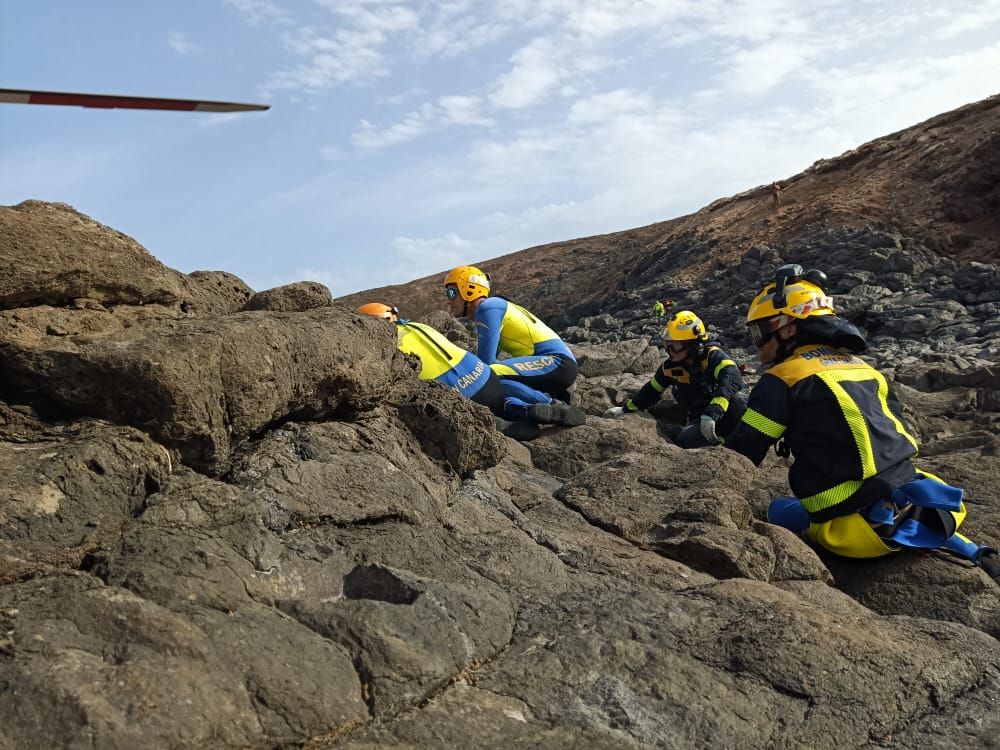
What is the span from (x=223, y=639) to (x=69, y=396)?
131 cm

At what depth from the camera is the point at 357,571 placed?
311cm

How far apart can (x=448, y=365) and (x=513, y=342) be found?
2.33 m

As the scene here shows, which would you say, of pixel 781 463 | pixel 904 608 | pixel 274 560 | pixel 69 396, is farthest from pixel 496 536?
pixel 781 463

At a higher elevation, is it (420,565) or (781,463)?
(420,565)

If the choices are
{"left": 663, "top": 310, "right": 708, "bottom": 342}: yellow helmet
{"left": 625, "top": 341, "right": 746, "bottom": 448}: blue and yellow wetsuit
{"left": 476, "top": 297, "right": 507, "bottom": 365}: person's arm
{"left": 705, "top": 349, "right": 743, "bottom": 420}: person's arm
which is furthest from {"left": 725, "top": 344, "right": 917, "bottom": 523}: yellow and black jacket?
{"left": 476, "top": 297, "right": 507, "bottom": 365}: person's arm

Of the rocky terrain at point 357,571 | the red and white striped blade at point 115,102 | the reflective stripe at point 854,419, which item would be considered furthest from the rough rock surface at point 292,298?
the reflective stripe at point 854,419

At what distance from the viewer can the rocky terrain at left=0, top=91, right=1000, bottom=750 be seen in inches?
95.0

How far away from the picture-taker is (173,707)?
2207 mm

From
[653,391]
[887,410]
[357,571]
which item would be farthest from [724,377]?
[357,571]

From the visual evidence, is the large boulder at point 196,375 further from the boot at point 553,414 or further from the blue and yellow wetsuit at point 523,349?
the blue and yellow wetsuit at point 523,349

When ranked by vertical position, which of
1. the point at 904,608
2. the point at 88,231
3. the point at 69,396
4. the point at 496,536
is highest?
the point at 88,231

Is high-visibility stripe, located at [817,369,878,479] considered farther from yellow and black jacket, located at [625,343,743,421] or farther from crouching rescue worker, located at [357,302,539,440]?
yellow and black jacket, located at [625,343,743,421]

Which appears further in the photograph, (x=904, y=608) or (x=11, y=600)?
(x=904, y=608)

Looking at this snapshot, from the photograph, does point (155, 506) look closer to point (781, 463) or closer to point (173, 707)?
point (173, 707)
